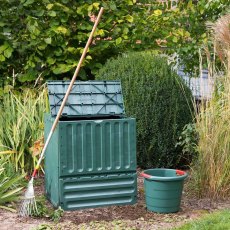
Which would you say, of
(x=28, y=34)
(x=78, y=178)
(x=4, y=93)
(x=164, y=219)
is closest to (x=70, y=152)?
(x=78, y=178)

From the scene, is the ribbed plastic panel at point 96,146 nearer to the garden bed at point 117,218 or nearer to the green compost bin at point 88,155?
the green compost bin at point 88,155

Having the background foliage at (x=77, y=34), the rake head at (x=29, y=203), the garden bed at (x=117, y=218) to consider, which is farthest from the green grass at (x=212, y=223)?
the background foliage at (x=77, y=34)

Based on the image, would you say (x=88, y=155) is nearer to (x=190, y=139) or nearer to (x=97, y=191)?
(x=97, y=191)

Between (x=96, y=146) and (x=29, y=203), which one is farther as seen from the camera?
(x=96, y=146)

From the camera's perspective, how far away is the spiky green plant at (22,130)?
7.54 m

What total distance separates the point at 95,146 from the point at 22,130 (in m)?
2.01

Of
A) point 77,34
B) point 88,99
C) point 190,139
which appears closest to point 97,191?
point 88,99

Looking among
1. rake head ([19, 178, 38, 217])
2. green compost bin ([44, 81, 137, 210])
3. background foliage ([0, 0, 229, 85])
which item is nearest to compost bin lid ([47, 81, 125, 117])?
green compost bin ([44, 81, 137, 210])

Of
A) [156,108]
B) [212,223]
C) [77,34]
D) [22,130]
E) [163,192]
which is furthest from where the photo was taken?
[77,34]

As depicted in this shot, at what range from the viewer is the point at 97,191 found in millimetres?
6043

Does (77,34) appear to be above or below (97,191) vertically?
above

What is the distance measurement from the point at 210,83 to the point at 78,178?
7.02 feet

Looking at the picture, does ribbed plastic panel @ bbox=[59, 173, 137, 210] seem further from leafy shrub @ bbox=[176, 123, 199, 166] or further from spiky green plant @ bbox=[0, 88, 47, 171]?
spiky green plant @ bbox=[0, 88, 47, 171]

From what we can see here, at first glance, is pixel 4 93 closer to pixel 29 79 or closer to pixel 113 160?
pixel 29 79
